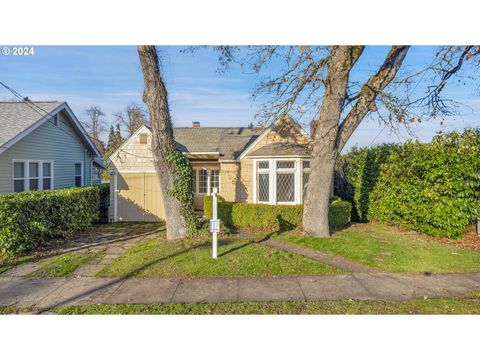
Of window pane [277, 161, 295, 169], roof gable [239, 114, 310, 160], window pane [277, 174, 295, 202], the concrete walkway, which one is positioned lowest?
the concrete walkway

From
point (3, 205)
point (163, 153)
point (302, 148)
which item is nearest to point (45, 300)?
point (3, 205)

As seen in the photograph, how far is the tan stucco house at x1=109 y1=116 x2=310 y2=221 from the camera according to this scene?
1102 centimetres

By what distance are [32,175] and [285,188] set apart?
1059 cm

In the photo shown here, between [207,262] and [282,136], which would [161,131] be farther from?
[282,136]

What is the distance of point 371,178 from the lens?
10641 mm

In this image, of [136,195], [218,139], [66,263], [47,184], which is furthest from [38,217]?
[218,139]

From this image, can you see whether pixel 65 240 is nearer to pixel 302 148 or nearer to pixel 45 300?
pixel 45 300

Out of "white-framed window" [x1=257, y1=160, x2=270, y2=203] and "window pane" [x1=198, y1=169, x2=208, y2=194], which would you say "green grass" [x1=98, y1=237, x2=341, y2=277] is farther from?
"window pane" [x1=198, y1=169, x2=208, y2=194]

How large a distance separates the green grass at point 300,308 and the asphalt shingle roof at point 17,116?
8.44 meters

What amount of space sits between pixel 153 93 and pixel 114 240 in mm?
4981

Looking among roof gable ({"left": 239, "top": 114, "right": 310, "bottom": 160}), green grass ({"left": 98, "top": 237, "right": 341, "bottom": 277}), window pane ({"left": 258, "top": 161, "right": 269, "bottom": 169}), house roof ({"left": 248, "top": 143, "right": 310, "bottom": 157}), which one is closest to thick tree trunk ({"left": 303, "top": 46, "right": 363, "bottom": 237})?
green grass ({"left": 98, "top": 237, "right": 341, "bottom": 277})

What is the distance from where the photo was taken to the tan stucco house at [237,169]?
36.2 ft

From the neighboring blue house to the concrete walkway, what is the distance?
966 cm

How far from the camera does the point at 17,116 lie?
10398 mm
